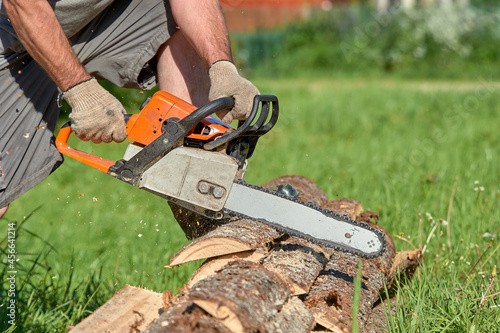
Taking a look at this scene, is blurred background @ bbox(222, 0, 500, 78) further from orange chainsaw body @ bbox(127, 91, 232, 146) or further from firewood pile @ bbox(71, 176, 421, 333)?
firewood pile @ bbox(71, 176, 421, 333)

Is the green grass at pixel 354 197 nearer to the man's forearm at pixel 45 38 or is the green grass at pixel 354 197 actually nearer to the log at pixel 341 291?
the log at pixel 341 291

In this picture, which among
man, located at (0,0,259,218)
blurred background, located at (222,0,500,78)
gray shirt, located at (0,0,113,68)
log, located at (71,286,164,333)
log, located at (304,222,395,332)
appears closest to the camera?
log, located at (71,286,164,333)

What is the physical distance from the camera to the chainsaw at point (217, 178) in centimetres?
241

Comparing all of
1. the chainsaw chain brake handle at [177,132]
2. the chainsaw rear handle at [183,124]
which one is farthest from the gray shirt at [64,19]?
the chainsaw chain brake handle at [177,132]

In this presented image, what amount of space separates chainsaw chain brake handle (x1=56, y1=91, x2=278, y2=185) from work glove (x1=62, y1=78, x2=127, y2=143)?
3.0 inches

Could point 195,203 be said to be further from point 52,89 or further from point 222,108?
point 52,89

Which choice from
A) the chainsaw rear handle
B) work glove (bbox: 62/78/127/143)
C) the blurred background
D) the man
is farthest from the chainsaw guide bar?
the blurred background

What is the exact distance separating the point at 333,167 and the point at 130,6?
138 inches

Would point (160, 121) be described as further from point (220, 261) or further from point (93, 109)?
point (220, 261)

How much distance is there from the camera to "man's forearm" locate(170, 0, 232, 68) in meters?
2.81

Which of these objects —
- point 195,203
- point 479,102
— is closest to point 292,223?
point 195,203

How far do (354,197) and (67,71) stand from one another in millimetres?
2976

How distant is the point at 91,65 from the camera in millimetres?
3148

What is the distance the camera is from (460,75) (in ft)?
44.8
